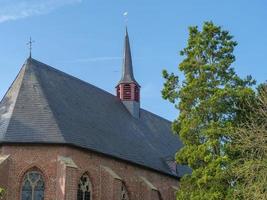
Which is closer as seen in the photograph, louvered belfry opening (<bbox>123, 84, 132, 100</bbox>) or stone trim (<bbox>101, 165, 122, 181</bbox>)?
stone trim (<bbox>101, 165, 122, 181</bbox>)

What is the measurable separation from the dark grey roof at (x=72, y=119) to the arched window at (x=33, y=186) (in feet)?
4.40

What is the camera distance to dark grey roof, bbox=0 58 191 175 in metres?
19.7

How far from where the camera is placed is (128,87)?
29.9 metres

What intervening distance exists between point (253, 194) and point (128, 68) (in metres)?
18.6

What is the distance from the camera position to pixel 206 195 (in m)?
16.1

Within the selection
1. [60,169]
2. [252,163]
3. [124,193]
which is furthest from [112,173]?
[252,163]

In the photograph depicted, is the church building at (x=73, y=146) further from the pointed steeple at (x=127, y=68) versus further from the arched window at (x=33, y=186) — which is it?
the pointed steeple at (x=127, y=68)

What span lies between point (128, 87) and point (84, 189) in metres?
11.1

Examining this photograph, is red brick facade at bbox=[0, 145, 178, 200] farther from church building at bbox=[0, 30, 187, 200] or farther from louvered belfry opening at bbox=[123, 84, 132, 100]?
louvered belfry opening at bbox=[123, 84, 132, 100]

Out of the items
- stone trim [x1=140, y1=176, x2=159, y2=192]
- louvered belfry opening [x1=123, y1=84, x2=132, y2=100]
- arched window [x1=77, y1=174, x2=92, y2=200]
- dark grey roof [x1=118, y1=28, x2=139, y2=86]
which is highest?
dark grey roof [x1=118, y1=28, x2=139, y2=86]

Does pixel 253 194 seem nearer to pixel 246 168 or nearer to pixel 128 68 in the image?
pixel 246 168

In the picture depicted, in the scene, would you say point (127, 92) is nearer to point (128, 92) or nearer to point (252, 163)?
point (128, 92)

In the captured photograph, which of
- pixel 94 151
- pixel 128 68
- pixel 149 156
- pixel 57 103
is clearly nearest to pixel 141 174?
pixel 149 156

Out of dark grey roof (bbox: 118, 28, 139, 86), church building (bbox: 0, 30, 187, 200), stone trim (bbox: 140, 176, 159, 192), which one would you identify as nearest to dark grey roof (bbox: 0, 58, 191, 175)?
church building (bbox: 0, 30, 187, 200)
